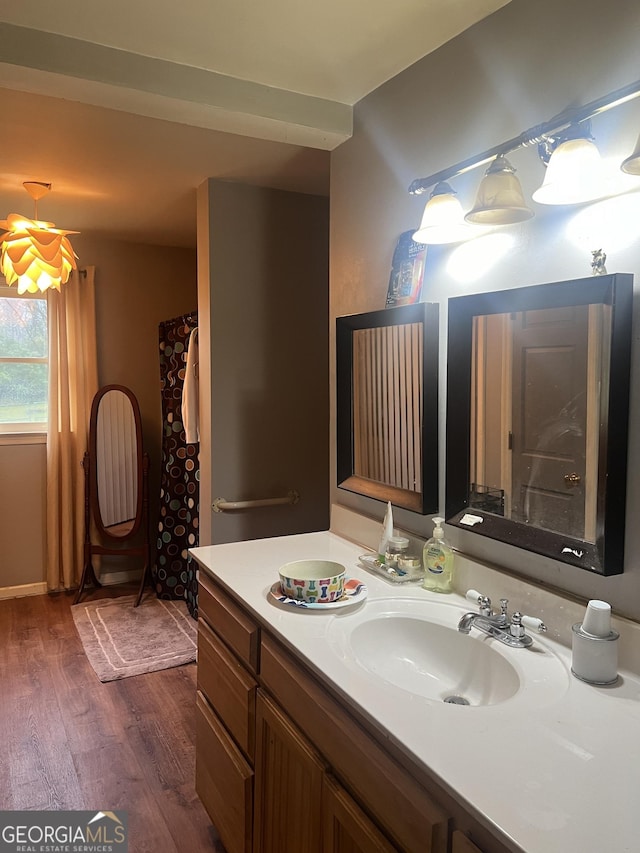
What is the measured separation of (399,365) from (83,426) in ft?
9.59

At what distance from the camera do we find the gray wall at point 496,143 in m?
1.24

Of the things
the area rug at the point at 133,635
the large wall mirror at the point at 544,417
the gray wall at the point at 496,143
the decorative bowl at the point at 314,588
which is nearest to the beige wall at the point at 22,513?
the area rug at the point at 133,635

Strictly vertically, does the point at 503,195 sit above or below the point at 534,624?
above

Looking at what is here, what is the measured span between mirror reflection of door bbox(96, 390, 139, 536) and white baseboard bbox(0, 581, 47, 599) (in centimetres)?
59

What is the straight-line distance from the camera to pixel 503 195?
136 centimetres

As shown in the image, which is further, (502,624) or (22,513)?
(22,513)

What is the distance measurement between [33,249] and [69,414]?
1351 mm

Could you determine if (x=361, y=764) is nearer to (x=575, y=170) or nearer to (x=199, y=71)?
(x=575, y=170)

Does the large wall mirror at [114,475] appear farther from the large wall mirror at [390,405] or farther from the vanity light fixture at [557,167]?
the vanity light fixture at [557,167]

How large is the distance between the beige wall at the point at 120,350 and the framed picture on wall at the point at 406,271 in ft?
9.34

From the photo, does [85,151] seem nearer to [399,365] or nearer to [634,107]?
[399,365]

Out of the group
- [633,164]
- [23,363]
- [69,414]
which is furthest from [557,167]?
[23,363]

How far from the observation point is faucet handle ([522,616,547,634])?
1344 millimetres

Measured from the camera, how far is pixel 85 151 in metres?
2.57
